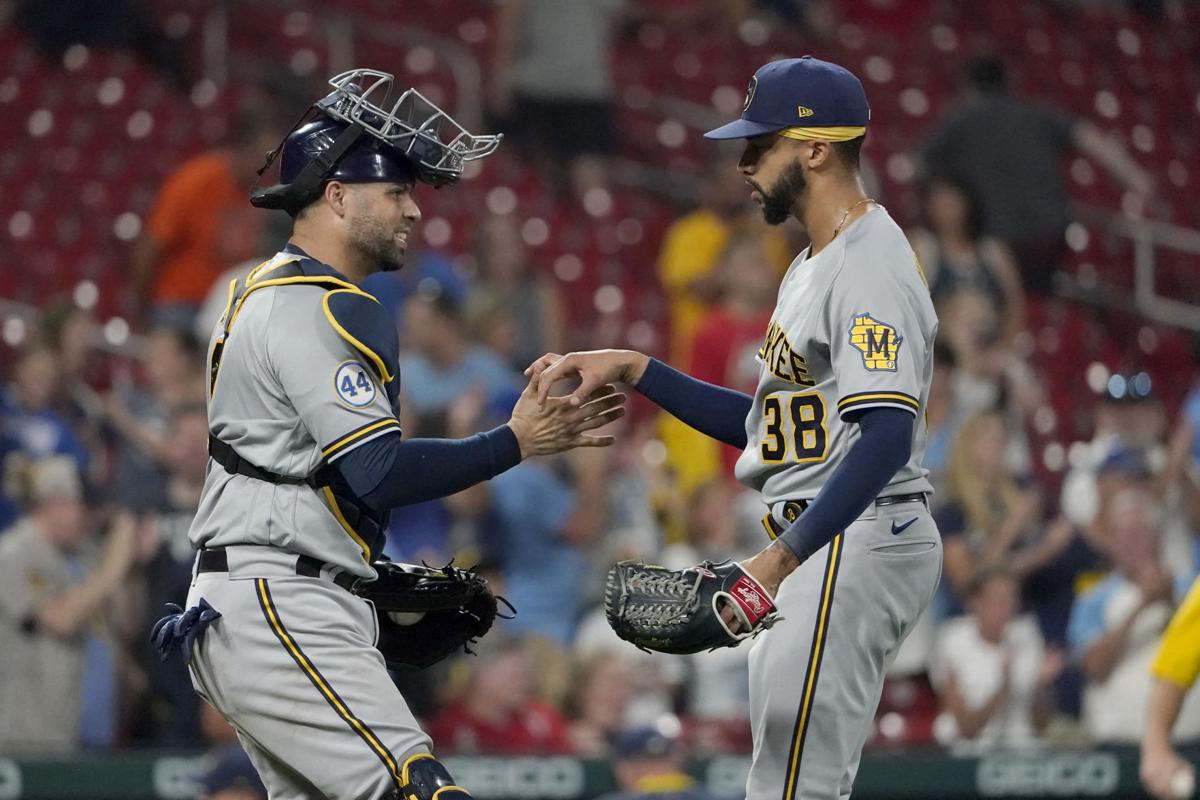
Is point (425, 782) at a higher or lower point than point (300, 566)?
lower

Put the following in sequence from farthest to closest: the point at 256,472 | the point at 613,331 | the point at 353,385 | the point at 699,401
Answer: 1. the point at 613,331
2. the point at 699,401
3. the point at 256,472
4. the point at 353,385

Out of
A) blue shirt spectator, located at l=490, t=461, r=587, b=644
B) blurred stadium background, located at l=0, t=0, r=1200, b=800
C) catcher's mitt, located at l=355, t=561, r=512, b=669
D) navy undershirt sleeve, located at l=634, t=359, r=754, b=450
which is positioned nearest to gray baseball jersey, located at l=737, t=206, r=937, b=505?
navy undershirt sleeve, located at l=634, t=359, r=754, b=450

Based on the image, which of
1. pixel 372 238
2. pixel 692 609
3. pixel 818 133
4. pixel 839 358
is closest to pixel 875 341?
pixel 839 358

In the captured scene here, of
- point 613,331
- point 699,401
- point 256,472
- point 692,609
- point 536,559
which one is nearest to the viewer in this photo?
point 692,609

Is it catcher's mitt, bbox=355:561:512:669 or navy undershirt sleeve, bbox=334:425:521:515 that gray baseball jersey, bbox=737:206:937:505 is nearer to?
navy undershirt sleeve, bbox=334:425:521:515

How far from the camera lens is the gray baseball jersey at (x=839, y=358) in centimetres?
385

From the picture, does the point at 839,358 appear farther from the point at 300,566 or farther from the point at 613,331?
the point at 613,331

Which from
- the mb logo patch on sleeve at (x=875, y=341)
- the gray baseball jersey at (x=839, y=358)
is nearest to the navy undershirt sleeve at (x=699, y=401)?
the gray baseball jersey at (x=839, y=358)

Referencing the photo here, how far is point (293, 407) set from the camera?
394cm

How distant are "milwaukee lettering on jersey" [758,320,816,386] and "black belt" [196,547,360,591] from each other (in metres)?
0.99

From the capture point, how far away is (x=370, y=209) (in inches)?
161

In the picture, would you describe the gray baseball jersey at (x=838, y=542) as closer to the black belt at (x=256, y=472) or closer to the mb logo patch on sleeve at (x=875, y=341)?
the mb logo patch on sleeve at (x=875, y=341)

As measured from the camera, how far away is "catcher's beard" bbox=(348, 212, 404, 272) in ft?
13.4

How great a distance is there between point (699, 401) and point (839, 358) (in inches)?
25.8
